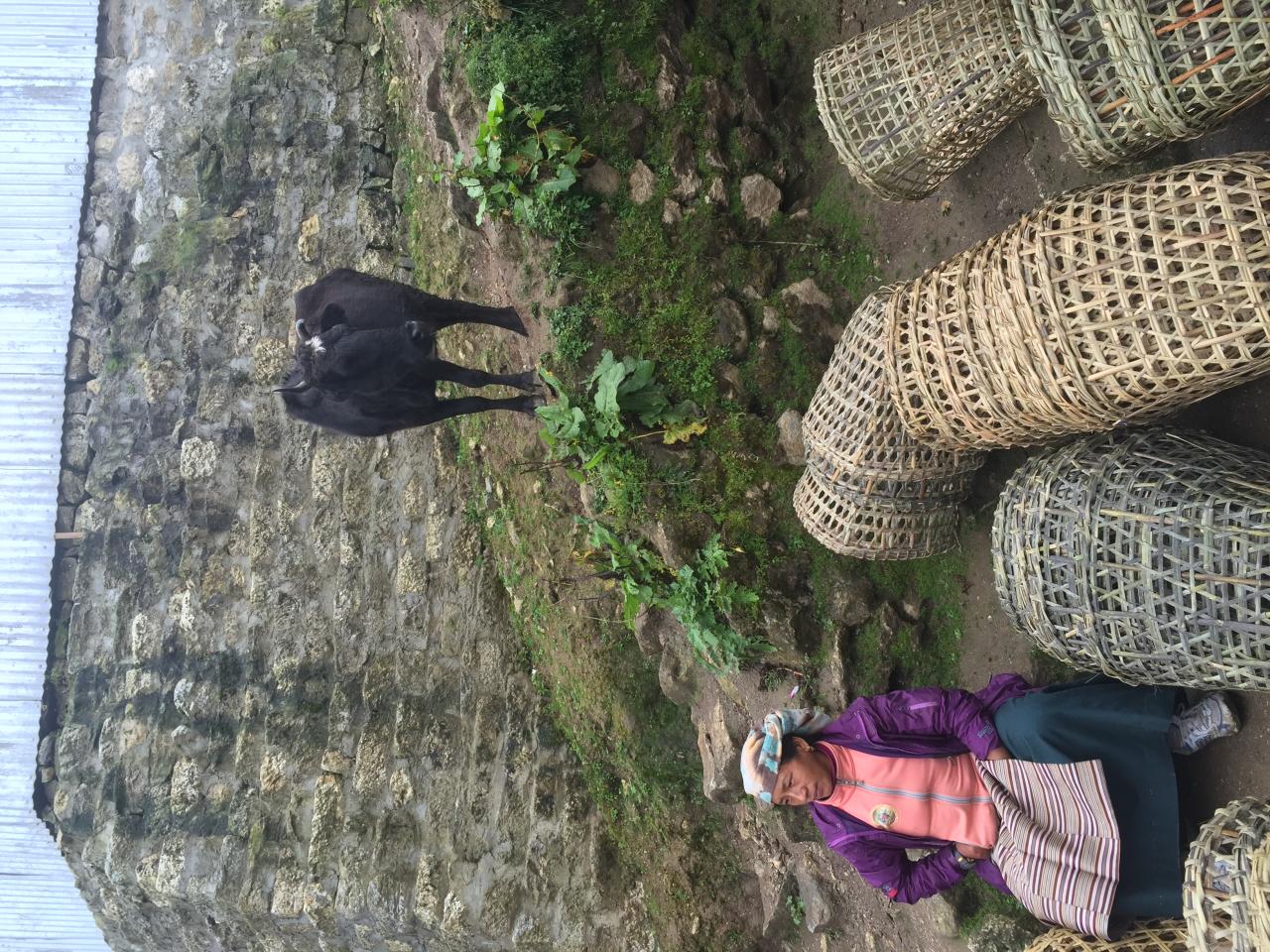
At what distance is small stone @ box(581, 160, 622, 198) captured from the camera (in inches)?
168

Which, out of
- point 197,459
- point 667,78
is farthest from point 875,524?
point 197,459

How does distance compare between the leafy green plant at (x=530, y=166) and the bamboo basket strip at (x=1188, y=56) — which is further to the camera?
the leafy green plant at (x=530, y=166)

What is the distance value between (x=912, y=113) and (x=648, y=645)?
9.05 ft

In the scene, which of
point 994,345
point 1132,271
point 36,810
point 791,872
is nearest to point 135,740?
point 36,810

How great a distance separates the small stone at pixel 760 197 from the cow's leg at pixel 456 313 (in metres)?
1.33

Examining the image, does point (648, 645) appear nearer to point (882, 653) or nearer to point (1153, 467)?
point (882, 653)

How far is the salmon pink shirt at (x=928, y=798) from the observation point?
2719mm

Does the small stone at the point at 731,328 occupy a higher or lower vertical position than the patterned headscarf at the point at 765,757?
higher

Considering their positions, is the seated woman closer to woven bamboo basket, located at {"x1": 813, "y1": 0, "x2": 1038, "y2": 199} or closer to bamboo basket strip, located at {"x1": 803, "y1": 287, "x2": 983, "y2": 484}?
bamboo basket strip, located at {"x1": 803, "y1": 287, "x2": 983, "y2": 484}

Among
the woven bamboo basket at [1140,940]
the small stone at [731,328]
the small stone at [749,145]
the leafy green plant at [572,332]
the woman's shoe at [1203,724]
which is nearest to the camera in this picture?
the woven bamboo basket at [1140,940]

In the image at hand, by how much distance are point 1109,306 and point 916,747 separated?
5.16 ft

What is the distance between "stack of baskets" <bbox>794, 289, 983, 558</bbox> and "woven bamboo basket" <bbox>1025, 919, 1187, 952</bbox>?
1285mm

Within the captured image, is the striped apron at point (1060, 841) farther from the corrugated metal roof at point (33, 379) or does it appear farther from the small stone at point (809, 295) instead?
the corrugated metal roof at point (33, 379)

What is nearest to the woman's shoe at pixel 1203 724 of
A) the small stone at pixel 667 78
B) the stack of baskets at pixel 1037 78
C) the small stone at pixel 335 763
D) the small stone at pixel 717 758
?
the stack of baskets at pixel 1037 78
